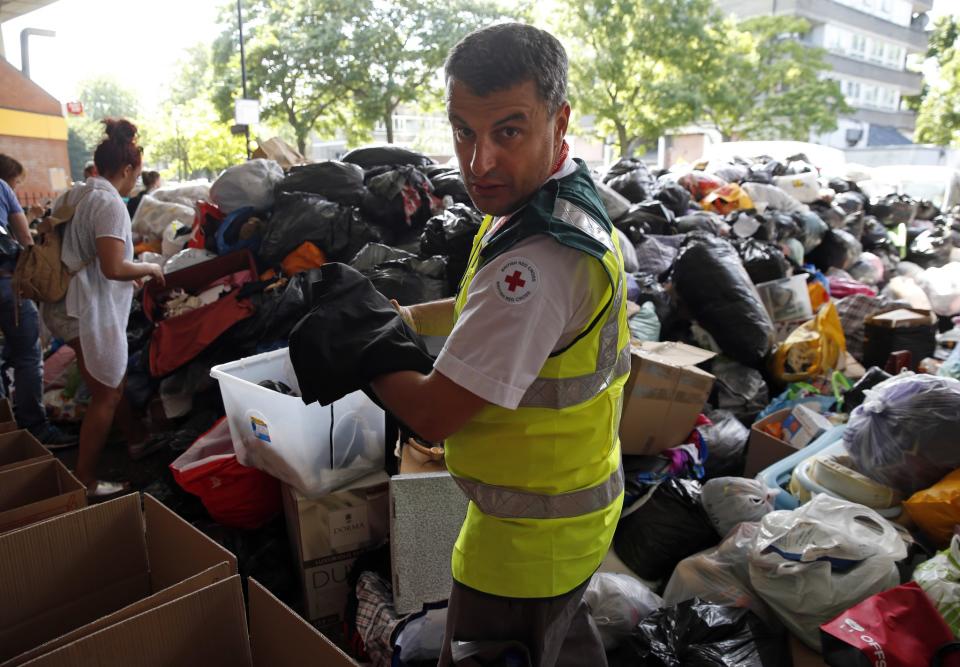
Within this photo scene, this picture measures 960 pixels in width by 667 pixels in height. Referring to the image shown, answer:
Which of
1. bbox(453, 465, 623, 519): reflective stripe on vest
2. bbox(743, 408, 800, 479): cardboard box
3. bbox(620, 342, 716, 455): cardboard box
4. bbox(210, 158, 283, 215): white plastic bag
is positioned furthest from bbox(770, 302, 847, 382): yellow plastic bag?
bbox(210, 158, 283, 215): white plastic bag

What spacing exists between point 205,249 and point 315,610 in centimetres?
255

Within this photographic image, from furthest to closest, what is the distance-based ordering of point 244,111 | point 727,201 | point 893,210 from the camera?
point 244,111 < point 893,210 < point 727,201

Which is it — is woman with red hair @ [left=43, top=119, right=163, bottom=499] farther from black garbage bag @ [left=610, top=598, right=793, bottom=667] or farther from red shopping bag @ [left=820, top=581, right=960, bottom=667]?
red shopping bag @ [left=820, top=581, right=960, bottom=667]

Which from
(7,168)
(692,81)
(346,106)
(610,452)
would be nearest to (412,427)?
(610,452)

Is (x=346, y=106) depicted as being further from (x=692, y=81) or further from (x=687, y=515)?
(x=687, y=515)

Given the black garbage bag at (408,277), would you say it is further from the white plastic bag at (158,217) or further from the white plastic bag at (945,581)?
the white plastic bag at (158,217)

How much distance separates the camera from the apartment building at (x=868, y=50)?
3259 cm

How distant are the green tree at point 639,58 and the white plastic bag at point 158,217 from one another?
1632cm

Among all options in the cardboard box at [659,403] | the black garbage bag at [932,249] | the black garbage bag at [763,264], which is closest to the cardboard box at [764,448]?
the cardboard box at [659,403]

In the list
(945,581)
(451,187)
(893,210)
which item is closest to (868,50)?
(893,210)

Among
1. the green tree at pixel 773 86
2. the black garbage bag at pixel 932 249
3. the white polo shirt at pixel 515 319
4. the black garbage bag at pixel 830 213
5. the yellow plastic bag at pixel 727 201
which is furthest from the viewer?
the green tree at pixel 773 86

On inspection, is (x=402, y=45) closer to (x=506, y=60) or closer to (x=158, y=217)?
(x=158, y=217)

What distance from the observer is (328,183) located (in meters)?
4.13

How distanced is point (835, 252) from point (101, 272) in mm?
5744
